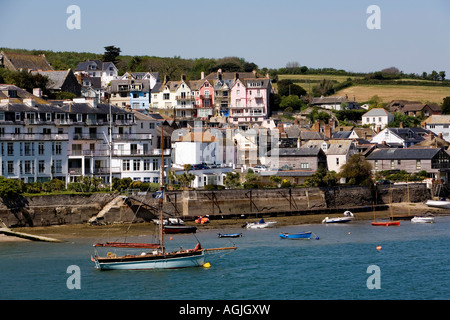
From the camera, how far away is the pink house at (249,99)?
13288 cm

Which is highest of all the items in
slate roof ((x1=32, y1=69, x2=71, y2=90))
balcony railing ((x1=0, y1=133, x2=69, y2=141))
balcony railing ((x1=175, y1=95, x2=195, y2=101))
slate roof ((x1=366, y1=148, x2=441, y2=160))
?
slate roof ((x1=32, y1=69, x2=71, y2=90))

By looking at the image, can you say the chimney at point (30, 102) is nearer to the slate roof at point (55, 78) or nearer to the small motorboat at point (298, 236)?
the small motorboat at point (298, 236)

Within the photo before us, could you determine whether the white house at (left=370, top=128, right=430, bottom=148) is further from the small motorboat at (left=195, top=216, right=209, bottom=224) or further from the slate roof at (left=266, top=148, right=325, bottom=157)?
the small motorboat at (left=195, top=216, right=209, bottom=224)

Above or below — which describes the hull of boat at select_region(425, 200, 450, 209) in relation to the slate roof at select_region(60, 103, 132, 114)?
below

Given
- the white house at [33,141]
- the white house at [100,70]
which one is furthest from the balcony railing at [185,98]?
the white house at [33,141]

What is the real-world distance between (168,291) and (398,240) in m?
26.2

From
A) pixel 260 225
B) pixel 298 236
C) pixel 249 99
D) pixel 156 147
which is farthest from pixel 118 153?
pixel 249 99

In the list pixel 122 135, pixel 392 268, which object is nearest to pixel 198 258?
pixel 392 268

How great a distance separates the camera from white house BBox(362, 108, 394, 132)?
452ft

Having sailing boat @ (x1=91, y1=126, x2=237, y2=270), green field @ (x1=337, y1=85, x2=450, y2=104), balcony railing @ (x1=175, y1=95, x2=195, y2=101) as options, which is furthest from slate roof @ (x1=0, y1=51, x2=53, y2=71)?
sailing boat @ (x1=91, y1=126, x2=237, y2=270)

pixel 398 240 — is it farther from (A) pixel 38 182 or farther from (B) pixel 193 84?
(B) pixel 193 84

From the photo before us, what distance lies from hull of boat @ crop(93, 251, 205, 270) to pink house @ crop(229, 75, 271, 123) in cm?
7726

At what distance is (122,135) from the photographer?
285ft

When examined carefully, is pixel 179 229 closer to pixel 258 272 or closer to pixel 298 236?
pixel 298 236
